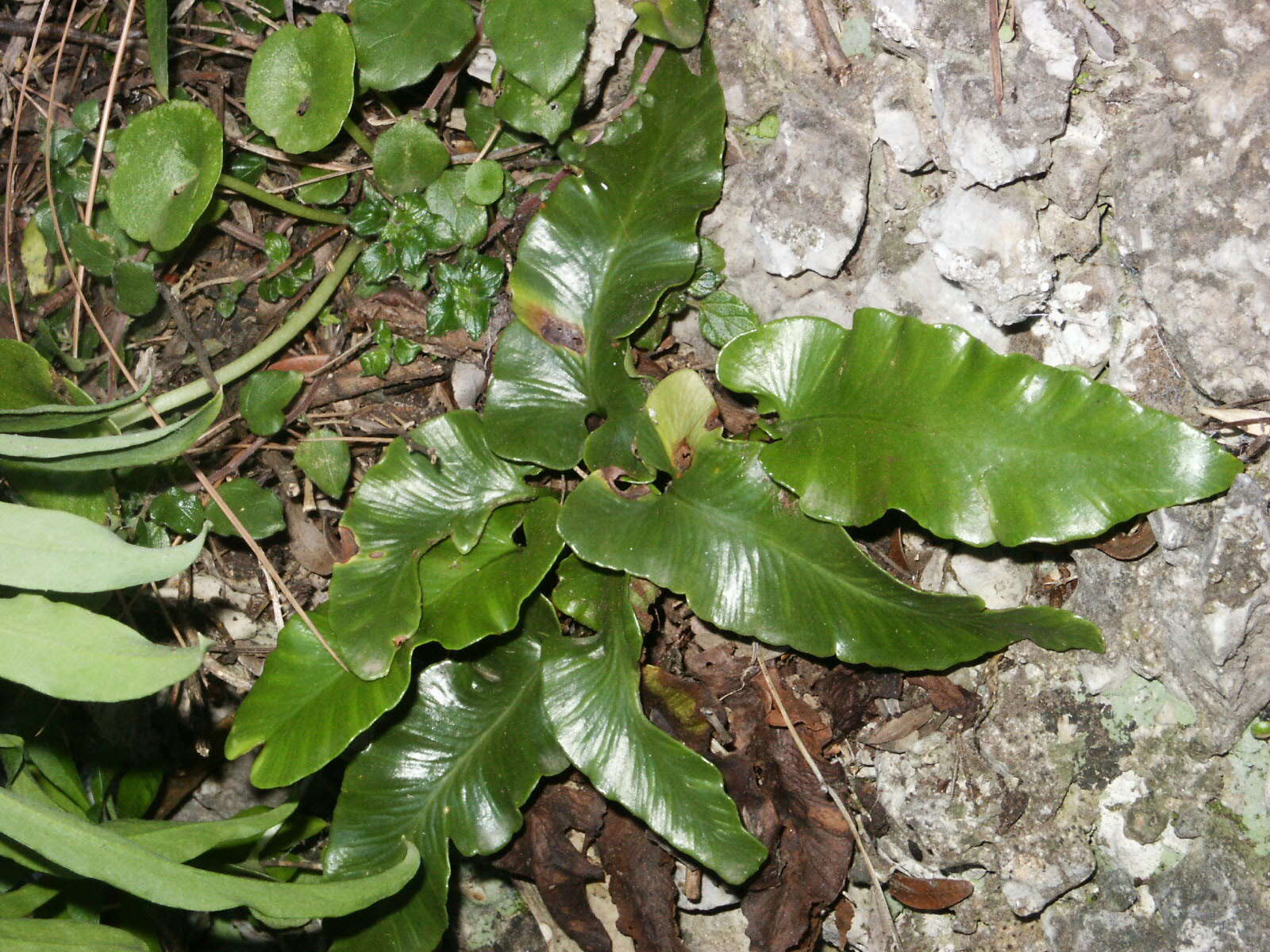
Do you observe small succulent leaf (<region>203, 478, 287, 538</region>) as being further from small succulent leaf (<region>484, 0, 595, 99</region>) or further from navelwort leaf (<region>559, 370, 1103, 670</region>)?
small succulent leaf (<region>484, 0, 595, 99</region>)

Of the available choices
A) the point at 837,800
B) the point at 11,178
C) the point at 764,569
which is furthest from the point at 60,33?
the point at 837,800

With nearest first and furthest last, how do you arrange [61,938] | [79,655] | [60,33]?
[79,655], [61,938], [60,33]

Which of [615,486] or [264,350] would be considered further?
[264,350]

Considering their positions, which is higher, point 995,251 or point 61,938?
point 995,251

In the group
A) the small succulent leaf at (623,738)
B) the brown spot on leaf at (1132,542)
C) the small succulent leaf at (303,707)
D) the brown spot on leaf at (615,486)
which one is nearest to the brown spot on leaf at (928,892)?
the small succulent leaf at (623,738)

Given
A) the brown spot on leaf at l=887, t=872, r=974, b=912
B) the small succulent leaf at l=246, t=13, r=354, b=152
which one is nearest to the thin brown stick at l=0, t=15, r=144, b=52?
A: the small succulent leaf at l=246, t=13, r=354, b=152

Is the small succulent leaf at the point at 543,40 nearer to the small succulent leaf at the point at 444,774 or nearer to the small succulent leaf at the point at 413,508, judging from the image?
the small succulent leaf at the point at 413,508

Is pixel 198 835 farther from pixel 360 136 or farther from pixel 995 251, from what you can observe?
pixel 995 251
